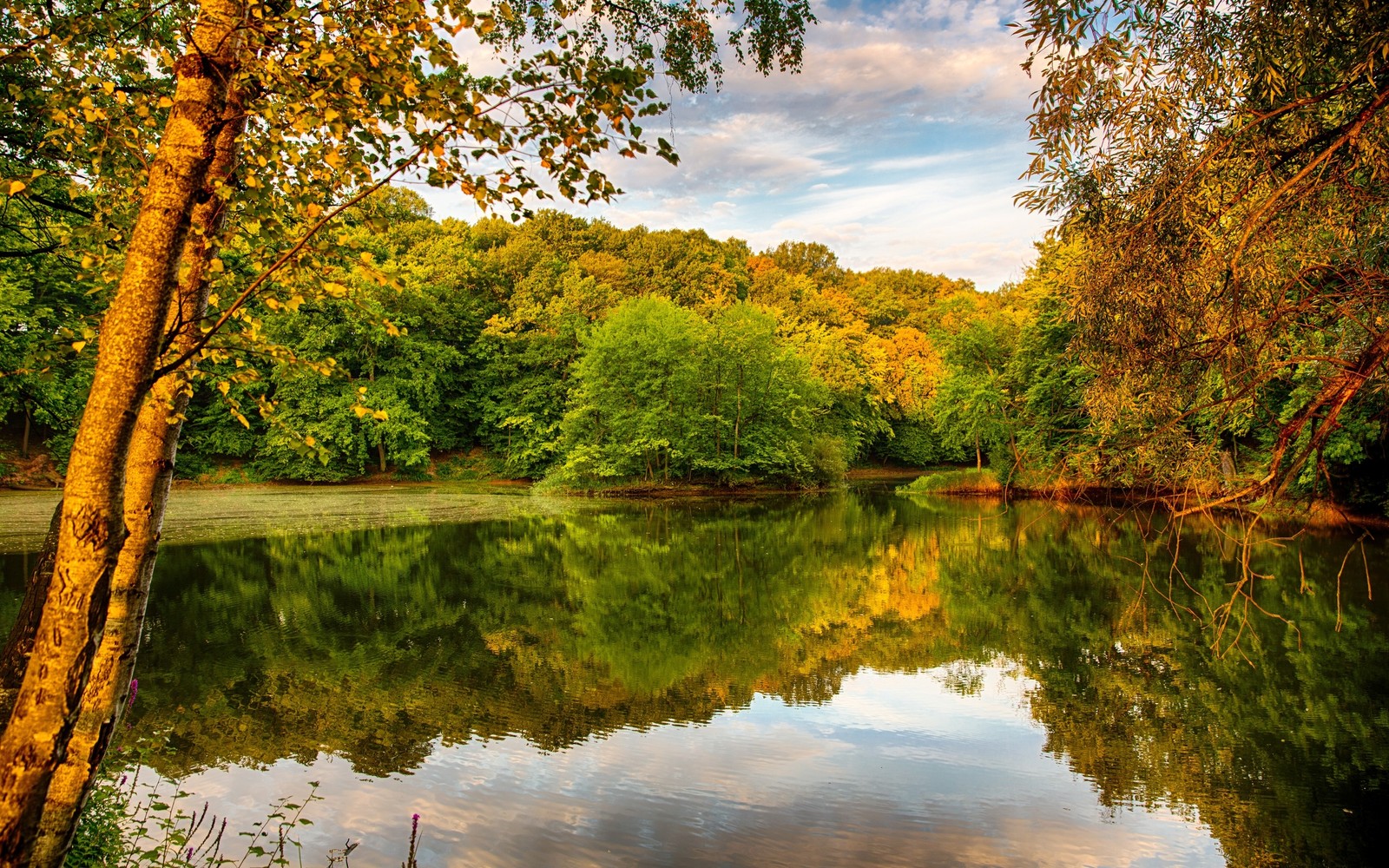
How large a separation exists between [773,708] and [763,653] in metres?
1.93

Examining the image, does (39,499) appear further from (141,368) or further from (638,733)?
(141,368)

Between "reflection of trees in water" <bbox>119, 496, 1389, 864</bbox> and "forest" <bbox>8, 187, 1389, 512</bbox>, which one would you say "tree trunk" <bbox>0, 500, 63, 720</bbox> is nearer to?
"reflection of trees in water" <bbox>119, 496, 1389, 864</bbox>

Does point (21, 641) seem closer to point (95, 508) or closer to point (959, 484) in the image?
point (95, 508)

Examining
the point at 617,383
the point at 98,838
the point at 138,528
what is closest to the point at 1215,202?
the point at 138,528

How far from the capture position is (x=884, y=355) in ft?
169

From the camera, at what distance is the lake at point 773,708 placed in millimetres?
5621

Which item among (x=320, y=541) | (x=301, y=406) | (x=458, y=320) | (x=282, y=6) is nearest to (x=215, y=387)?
(x=282, y=6)

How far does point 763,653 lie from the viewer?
1018cm

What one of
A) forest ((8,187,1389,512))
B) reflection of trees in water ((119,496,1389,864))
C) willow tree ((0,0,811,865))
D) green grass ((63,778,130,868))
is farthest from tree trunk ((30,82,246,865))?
forest ((8,187,1389,512))

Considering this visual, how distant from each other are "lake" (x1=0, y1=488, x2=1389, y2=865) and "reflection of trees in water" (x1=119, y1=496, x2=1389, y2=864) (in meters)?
0.05

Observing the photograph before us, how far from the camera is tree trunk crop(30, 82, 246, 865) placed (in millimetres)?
2480

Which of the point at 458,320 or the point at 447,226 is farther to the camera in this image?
the point at 447,226

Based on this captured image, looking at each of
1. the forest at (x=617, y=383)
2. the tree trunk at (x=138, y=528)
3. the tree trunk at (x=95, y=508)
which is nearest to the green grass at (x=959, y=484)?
the forest at (x=617, y=383)

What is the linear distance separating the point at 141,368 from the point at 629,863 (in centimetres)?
421
